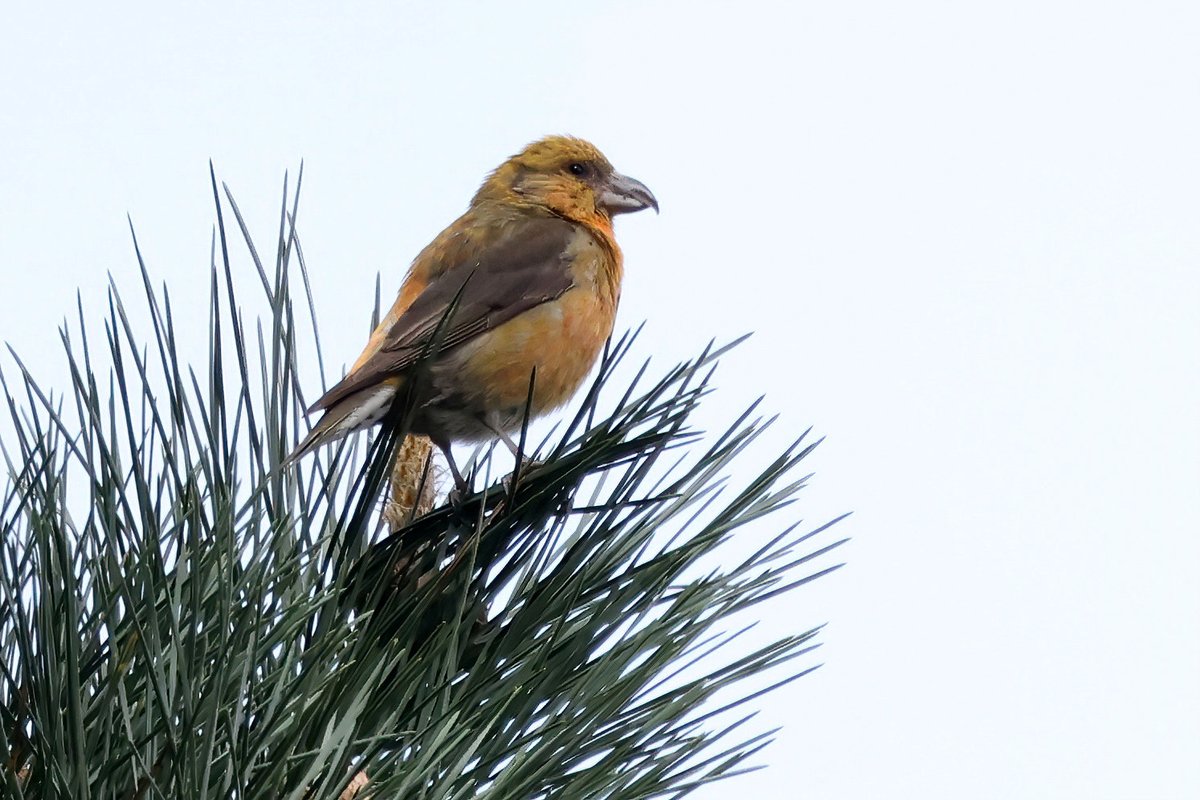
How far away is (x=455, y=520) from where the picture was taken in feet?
7.30

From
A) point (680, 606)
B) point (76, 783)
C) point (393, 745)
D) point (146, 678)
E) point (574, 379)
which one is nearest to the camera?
point (76, 783)

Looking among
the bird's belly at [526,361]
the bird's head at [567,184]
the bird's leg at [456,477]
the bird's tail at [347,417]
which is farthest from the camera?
the bird's head at [567,184]

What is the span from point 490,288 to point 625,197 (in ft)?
3.76

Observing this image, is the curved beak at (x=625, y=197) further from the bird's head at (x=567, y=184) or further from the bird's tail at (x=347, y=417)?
the bird's tail at (x=347, y=417)

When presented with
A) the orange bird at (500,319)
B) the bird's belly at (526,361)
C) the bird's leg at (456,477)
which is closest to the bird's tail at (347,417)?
the orange bird at (500,319)

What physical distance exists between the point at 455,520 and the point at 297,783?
2.19 ft

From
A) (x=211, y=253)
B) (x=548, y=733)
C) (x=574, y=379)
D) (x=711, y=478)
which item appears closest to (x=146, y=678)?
(x=548, y=733)

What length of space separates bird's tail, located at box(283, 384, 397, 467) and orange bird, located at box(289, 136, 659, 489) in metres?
0.05

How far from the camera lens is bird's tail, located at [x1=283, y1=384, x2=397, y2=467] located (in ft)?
8.09

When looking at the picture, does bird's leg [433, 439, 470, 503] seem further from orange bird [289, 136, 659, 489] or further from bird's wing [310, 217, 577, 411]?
bird's wing [310, 217, 577, 411]

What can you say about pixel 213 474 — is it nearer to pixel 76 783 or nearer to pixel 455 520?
pixel 455 520

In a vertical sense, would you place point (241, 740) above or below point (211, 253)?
below

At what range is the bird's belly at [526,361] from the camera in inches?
153

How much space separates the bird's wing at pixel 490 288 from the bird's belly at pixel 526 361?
4 cm
